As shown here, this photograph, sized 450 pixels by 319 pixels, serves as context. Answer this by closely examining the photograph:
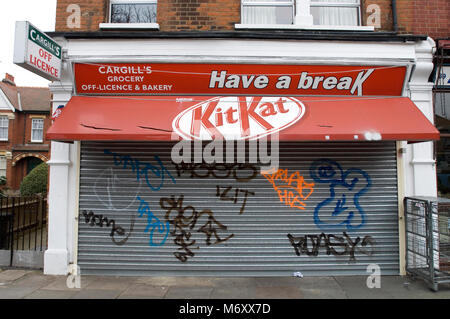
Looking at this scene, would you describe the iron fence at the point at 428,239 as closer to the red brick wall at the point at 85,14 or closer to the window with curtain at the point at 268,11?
the window with curtain at the point at 268,11

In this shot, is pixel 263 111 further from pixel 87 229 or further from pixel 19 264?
pixel 19 264

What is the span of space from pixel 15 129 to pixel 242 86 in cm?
2714

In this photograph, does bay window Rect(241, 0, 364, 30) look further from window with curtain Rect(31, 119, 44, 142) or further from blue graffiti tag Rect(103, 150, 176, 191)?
window with curtain Rect(31, 119, 44, 142)

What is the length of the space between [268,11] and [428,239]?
17.3 feet

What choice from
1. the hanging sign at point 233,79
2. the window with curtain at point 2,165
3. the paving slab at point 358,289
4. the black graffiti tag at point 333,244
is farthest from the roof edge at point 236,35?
the window with curtain at point 2,165

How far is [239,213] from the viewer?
6.10 meters

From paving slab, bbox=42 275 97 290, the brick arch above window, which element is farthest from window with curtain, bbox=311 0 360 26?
the brick arch above window

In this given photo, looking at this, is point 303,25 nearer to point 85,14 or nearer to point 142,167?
point 142,167

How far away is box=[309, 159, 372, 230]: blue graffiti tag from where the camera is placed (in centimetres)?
606

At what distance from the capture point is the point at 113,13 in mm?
6805

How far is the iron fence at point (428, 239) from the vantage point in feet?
17.3

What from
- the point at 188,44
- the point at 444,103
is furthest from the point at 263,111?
the point at 444,103

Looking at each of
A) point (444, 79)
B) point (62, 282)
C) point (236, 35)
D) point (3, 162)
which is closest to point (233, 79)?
point (236, 35)

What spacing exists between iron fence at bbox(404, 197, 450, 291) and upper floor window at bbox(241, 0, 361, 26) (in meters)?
3.89
